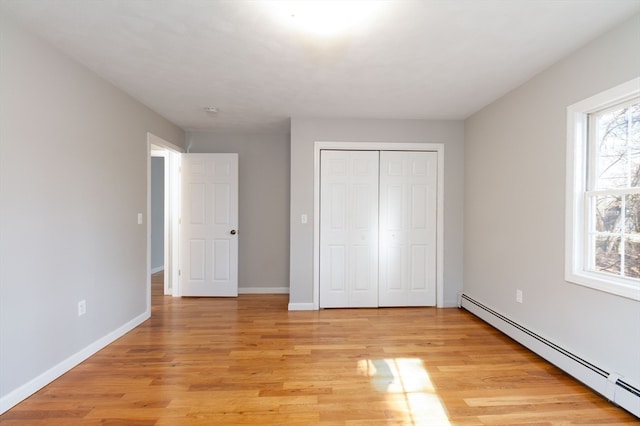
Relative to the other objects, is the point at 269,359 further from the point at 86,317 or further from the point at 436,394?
the point at 86,317

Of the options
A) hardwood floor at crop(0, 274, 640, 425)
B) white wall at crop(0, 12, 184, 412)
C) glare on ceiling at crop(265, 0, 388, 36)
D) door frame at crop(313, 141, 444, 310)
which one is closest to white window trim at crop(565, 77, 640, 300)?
hardwood floor at crop(0, 274, 640, 425)

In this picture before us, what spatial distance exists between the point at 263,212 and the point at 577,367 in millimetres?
3880

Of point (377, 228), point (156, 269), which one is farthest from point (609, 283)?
point (156, 269)

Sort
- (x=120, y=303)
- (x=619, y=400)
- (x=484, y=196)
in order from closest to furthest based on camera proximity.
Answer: (x=619, y=400), (x=120, y=303), (x=484, y=196)

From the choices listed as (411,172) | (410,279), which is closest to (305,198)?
(411,172)

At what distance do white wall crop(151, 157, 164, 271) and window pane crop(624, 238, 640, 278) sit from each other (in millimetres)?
6802

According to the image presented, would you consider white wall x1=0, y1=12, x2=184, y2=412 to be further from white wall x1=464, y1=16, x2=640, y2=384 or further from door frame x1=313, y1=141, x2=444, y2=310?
white wall x1=464, y1=16, x2=640, y2=384

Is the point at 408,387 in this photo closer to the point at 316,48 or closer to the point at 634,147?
the point at 634,147

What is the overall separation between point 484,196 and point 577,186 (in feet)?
4.01

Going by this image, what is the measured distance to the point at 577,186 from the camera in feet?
7.36

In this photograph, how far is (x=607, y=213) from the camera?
6.91ft

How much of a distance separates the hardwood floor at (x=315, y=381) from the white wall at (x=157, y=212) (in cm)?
325

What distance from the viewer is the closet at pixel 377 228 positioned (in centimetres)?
386

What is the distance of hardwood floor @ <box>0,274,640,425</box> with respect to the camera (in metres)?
1.81
